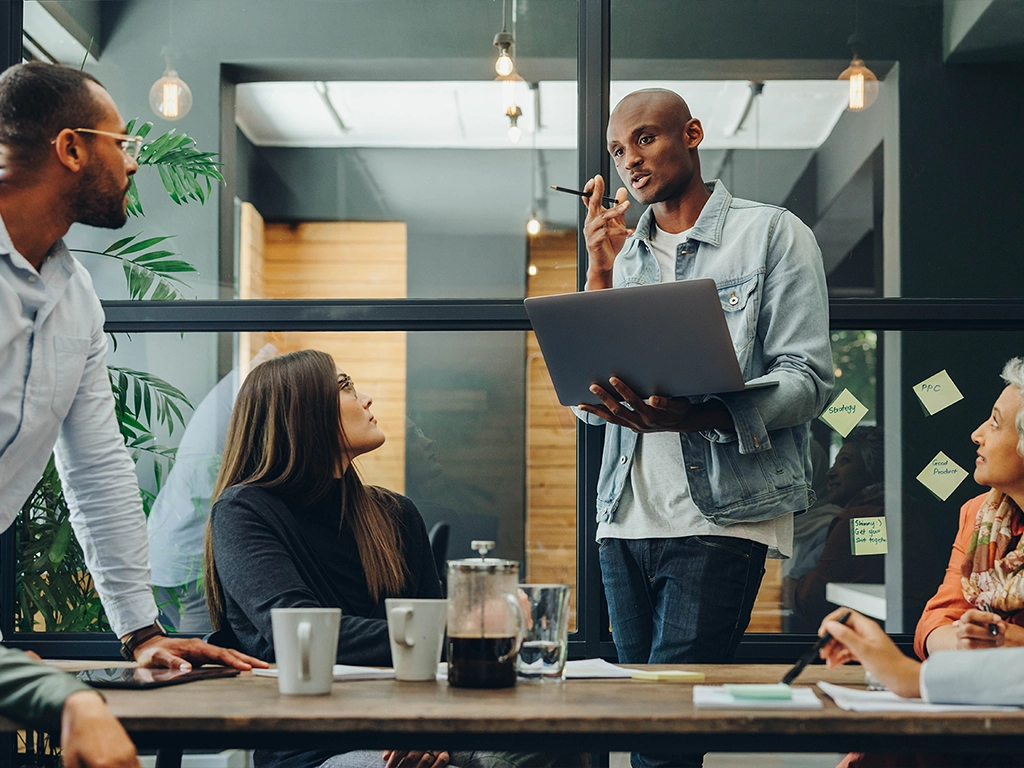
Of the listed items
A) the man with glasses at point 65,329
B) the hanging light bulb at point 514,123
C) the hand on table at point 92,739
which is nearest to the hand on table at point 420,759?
the man with glasses at point 65,329

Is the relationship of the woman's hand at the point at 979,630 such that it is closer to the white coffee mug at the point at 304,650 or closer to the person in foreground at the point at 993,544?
the person in foreground at the point at 993,544

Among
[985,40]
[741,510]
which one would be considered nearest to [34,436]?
[741,510]

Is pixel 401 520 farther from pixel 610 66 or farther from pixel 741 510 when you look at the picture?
pixel 610 66

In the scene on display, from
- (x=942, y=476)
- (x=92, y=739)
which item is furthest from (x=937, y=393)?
(x=92, y=739)

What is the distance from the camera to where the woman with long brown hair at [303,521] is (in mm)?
1749

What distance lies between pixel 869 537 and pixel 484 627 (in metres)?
1.79

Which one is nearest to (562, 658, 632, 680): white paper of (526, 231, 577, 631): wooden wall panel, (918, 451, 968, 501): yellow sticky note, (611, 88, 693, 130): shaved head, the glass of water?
the glass of water

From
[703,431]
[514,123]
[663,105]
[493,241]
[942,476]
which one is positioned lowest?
[942,476]

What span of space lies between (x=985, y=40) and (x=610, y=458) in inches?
63.1

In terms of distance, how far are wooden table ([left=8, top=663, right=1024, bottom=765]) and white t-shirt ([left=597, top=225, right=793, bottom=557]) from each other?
2.90 feet

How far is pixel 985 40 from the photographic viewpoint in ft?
9.29

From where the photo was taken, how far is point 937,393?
279 centimetres

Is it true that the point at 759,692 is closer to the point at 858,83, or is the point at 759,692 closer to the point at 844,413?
the point at 844,413

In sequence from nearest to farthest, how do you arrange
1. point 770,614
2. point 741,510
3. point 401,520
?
1. point 741,510
2. point 401,520
3. point 770,614
